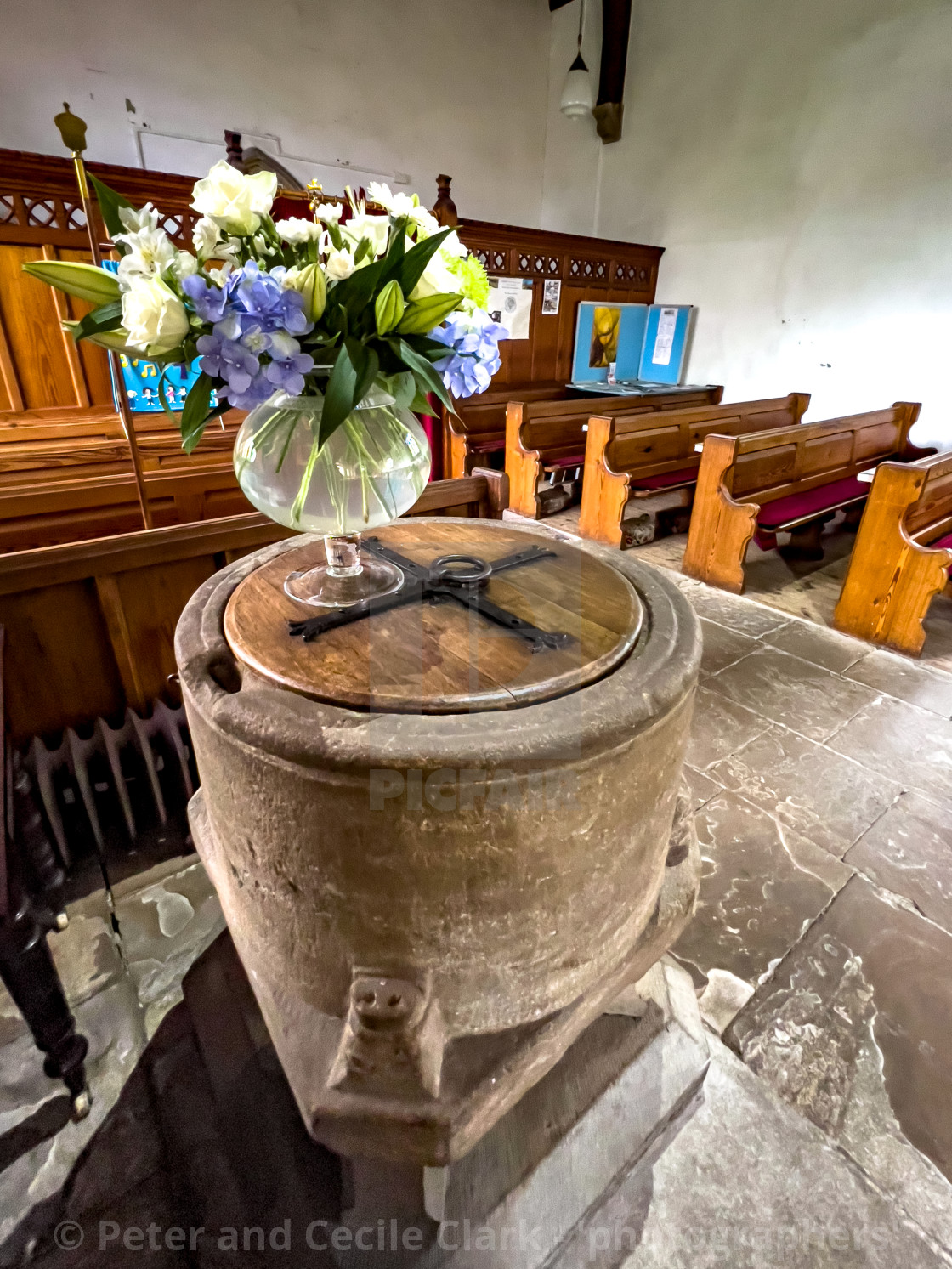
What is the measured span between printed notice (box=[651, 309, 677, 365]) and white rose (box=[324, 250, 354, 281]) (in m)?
7.12

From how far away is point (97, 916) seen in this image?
1.82m

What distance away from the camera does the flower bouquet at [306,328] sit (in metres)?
0.86

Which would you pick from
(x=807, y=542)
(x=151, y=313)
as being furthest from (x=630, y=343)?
(x=151, y=313)

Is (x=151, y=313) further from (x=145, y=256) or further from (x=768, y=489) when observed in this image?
(x=768, y=489)

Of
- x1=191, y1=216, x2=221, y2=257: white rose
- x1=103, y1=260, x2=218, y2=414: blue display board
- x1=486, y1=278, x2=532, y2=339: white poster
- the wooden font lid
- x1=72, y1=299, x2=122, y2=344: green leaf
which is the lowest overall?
the wooden font lid

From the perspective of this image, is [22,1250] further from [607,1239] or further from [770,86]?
[770,86]

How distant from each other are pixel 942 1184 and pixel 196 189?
224 centimetres

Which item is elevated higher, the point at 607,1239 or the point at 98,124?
the point at 98,124

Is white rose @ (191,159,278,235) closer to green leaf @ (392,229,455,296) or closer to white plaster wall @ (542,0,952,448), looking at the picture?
green leaf @ (392,229,455,296)

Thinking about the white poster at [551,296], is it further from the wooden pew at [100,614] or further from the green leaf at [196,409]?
the green leaf at [196,409]

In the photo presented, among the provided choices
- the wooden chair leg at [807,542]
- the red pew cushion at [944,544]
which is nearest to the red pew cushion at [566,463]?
the wooden chair leg at [807,542]

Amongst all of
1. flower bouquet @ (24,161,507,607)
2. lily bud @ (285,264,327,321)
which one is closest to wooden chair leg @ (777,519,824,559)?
flower bouquet @ (24,161,507,607)

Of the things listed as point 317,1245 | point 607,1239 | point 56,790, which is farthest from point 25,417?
point 607,1239

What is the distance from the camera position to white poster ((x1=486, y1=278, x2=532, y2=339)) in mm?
6152
